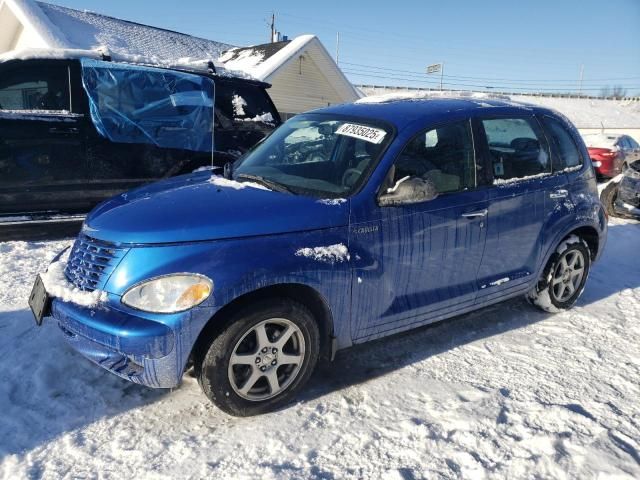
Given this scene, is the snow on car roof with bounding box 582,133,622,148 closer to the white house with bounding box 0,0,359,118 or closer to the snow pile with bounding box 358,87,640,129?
the white house with bounding box 0,0,359,118

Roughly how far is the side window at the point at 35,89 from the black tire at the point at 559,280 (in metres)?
5.15

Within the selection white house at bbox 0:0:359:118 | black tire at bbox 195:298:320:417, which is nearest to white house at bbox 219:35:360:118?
white house at bbox 0:0:359:118

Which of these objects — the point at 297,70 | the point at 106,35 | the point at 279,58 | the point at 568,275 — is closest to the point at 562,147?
the point at 568,275

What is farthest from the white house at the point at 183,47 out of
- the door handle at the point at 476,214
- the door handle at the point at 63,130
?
the door handle at the point at 476,214

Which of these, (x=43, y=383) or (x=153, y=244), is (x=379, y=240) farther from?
(x=43, y=383)

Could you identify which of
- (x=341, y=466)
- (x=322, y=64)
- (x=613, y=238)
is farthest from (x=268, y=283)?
(x=322, y=64)

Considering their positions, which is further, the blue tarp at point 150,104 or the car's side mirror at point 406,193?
the blue tarp at point 150,104

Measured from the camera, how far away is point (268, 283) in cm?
270

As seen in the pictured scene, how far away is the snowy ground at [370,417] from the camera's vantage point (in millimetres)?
2498

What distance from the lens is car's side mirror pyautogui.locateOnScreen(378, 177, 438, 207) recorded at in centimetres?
309

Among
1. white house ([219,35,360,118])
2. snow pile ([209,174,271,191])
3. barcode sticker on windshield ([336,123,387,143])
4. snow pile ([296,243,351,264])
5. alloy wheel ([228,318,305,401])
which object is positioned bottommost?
alloy wheel ([228,318,305,401])

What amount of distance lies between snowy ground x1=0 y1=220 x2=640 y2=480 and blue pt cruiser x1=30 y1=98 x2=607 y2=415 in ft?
1.01

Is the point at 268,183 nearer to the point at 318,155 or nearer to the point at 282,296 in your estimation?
the point at 318,155

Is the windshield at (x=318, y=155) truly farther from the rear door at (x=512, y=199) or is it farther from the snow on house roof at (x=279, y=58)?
the snow on house roof at (x=279, y=58)
